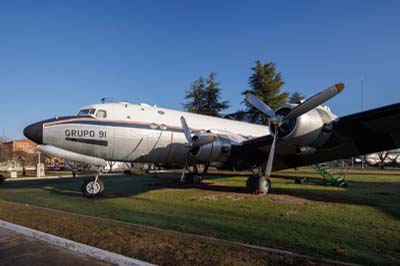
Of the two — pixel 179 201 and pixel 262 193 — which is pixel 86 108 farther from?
pixel 262 193

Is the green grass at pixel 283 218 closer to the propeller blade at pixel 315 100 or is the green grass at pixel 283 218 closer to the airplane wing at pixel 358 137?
the airplane wing at pixel 358 137

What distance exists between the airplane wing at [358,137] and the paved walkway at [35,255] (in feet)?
29.2

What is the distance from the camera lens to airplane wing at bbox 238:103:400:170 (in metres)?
9.88

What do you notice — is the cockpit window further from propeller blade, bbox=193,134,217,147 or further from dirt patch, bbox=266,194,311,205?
dirt patch, bbox=266,194,311,205

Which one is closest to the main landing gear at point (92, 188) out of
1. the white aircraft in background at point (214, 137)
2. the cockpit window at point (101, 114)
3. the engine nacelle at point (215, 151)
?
the white aircraft in background at point (214, 137)

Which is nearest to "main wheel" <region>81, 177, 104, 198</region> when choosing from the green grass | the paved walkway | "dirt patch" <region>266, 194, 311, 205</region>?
the green grass

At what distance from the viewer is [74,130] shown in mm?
12164

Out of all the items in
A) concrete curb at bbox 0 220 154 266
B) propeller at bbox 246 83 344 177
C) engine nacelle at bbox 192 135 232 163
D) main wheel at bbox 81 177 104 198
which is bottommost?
concrete curb at bbox 0 220 154 266

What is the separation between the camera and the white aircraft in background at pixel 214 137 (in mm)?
10719

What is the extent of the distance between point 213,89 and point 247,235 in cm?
3903

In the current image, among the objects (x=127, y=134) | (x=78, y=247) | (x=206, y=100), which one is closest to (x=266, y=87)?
(x=206, y=100)

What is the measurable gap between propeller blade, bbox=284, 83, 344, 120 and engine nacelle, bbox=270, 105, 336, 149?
0.91ft

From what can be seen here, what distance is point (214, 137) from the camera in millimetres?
13055

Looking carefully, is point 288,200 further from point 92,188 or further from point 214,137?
point 92,188
